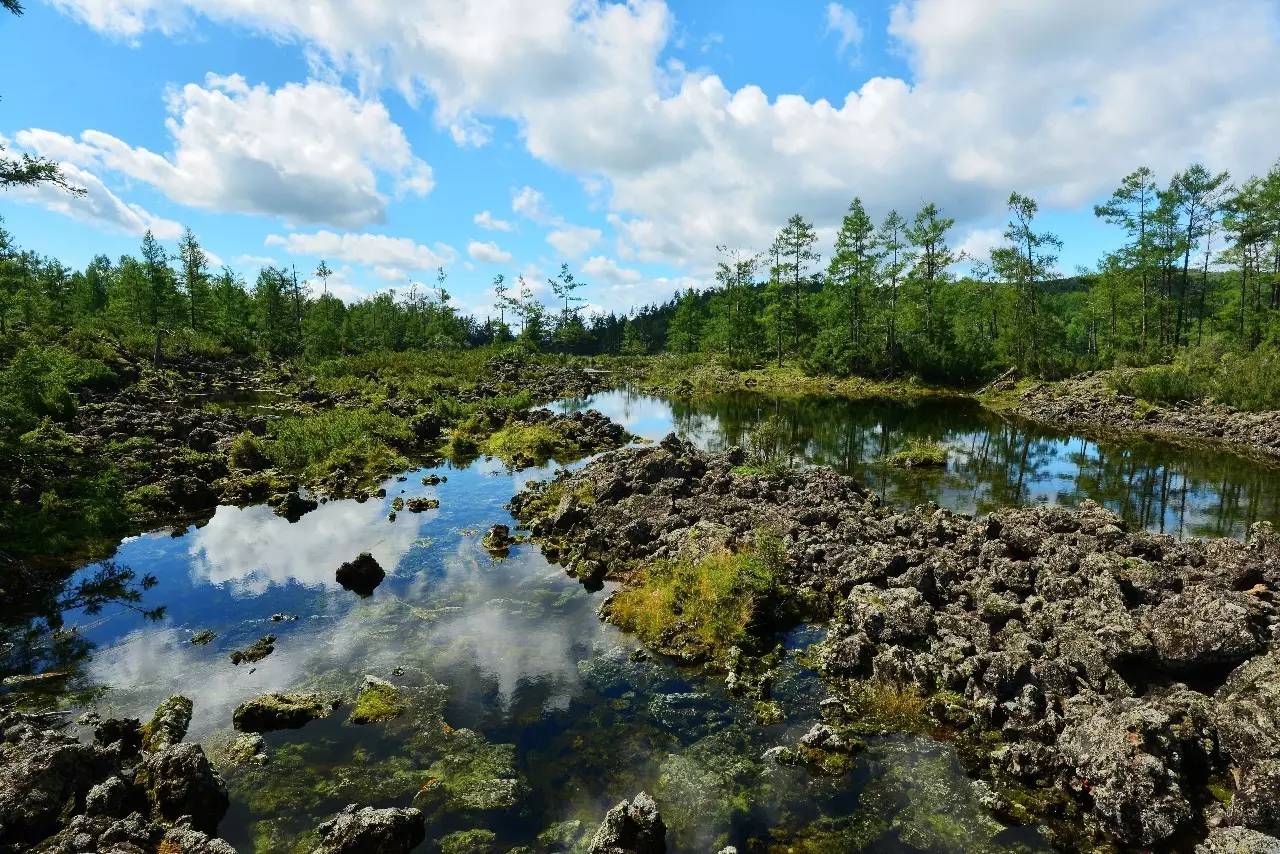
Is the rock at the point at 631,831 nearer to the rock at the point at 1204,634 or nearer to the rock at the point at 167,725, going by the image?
the rock at the point at 167,725

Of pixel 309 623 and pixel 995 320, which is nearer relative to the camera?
pixel 309 623

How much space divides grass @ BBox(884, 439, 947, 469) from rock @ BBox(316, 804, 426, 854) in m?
31.4

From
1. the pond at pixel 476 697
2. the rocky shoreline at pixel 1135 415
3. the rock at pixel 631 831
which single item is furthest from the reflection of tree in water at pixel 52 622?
the rocky shoreline at pixel 1135 415

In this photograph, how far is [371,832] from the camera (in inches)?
371

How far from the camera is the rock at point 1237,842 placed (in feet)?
27.1

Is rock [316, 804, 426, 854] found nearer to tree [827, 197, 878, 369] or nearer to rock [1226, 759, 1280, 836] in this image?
rock [1226, 759, 1280, 836]

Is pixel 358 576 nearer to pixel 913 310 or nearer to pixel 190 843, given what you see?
pixel 190 843

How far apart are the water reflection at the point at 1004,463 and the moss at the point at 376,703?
880 inches

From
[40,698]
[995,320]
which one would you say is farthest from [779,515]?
[995,320]

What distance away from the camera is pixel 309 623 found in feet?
56.7

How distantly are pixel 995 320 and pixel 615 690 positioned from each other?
3386 inches

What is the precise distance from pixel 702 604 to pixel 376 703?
26.6 ft

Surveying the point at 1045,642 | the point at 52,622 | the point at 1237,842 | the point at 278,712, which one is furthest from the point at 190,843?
the point at 1045,642

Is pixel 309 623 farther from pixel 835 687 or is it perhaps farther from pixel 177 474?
pixel 177 474
